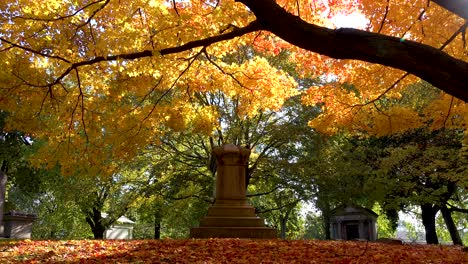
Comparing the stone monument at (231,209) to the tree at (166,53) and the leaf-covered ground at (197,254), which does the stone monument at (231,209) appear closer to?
the tree at (166,53)

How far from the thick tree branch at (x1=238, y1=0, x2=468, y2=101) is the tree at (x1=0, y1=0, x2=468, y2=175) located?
0.01 meters

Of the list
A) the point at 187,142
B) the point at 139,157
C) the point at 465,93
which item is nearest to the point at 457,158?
the point at 187,142

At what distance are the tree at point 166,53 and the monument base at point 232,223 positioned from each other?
2.91 m

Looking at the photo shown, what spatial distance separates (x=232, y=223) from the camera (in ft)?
35.7

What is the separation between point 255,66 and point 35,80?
4.59 metres

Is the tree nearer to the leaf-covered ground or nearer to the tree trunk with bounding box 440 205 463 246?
the leaf-covered ground

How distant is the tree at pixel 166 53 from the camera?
14.3 feet

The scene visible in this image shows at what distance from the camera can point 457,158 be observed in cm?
1853

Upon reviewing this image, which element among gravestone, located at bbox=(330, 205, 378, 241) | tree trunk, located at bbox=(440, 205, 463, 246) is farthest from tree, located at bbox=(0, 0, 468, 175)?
tree trunk, located at bbox=(440, 205, 463, 246)

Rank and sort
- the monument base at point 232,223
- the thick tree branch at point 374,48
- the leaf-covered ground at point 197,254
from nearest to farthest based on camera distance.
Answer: the thick tree branch at point 374,48 < the leaf-covered ground at point 197,254 < the monument base at point 232,223

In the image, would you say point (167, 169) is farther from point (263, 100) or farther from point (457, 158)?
point (457, 158)

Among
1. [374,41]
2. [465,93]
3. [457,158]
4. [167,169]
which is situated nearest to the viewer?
[465,93]

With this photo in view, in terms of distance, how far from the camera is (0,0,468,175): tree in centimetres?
437

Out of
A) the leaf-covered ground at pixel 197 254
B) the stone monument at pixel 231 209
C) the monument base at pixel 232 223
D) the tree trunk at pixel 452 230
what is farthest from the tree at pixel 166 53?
the tree trunk at pixel 452 230
